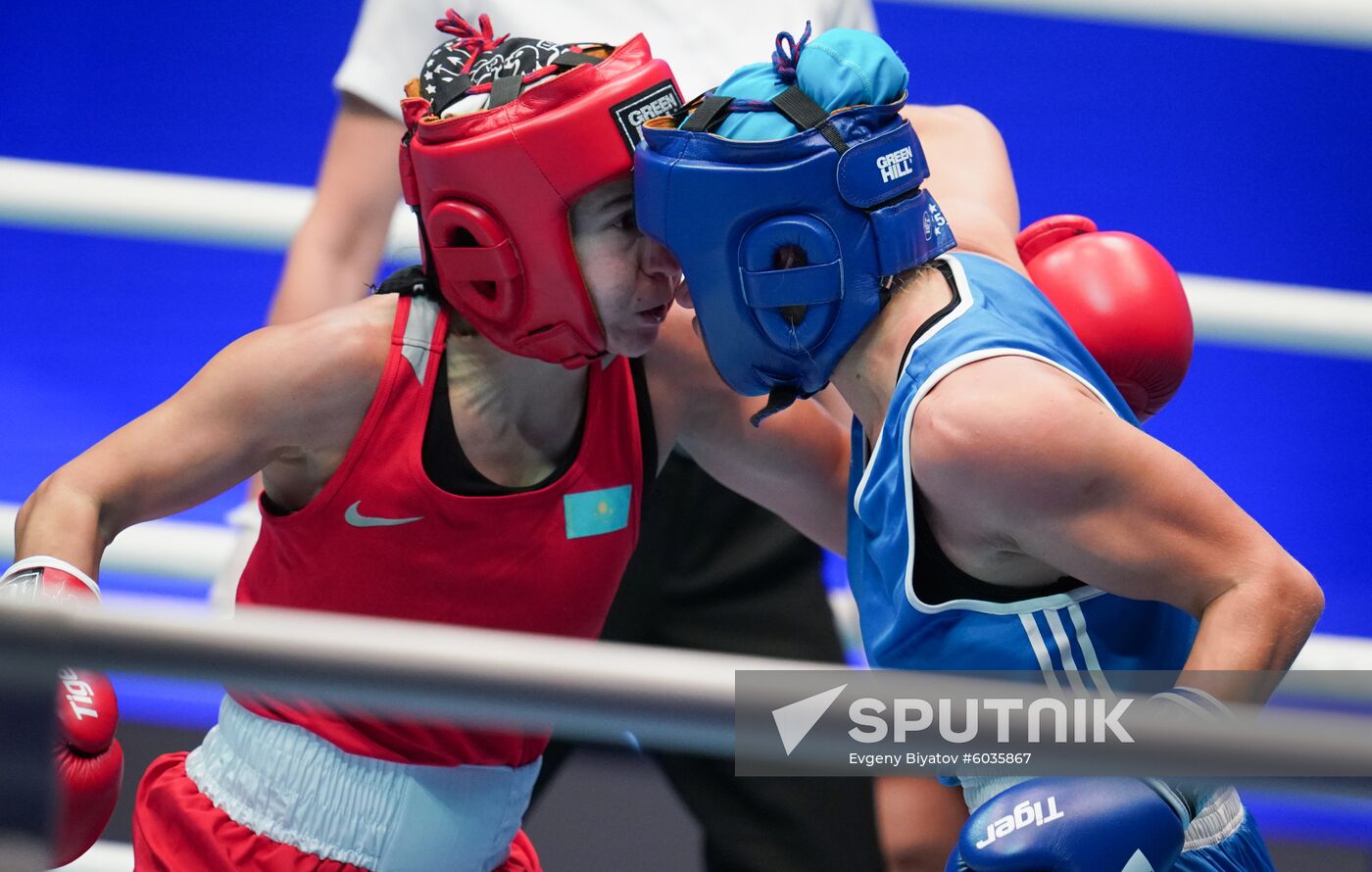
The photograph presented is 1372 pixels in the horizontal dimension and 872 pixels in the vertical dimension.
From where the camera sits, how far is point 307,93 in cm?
385

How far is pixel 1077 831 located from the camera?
3.97 ft

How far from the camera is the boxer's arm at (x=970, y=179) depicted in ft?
5.55

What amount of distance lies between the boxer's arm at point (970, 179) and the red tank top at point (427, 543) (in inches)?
17.2

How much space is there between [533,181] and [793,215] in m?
0.26

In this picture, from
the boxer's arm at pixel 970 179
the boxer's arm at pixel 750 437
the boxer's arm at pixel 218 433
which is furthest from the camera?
the boxer's arm at pixel 750 437

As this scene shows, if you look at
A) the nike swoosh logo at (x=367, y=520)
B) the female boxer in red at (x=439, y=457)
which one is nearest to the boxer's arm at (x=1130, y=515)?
the female boxer in red at (x=439, y=457)

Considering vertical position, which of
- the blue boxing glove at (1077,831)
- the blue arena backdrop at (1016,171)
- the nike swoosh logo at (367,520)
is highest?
the nike swoosh logo at (367,520)

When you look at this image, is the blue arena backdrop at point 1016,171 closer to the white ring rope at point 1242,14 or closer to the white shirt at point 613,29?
the white ring rope at point 1242,14

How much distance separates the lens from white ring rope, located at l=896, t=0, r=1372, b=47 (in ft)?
7.11

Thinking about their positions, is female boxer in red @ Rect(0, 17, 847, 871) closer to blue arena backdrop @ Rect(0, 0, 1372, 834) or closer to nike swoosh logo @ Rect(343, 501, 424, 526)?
nike swoosh logo @ Rect(343, 501, 424, 526)

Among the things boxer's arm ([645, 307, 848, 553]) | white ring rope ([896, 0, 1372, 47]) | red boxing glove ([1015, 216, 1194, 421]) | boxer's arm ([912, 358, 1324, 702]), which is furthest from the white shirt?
boxer's arm ([912, 358, 1324, 702])

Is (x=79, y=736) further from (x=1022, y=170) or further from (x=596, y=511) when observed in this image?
(x=1022, y=170)

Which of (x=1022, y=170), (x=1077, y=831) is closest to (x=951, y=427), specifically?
(x=1077, y=831)

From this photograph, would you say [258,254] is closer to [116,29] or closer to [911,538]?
[116,29]
